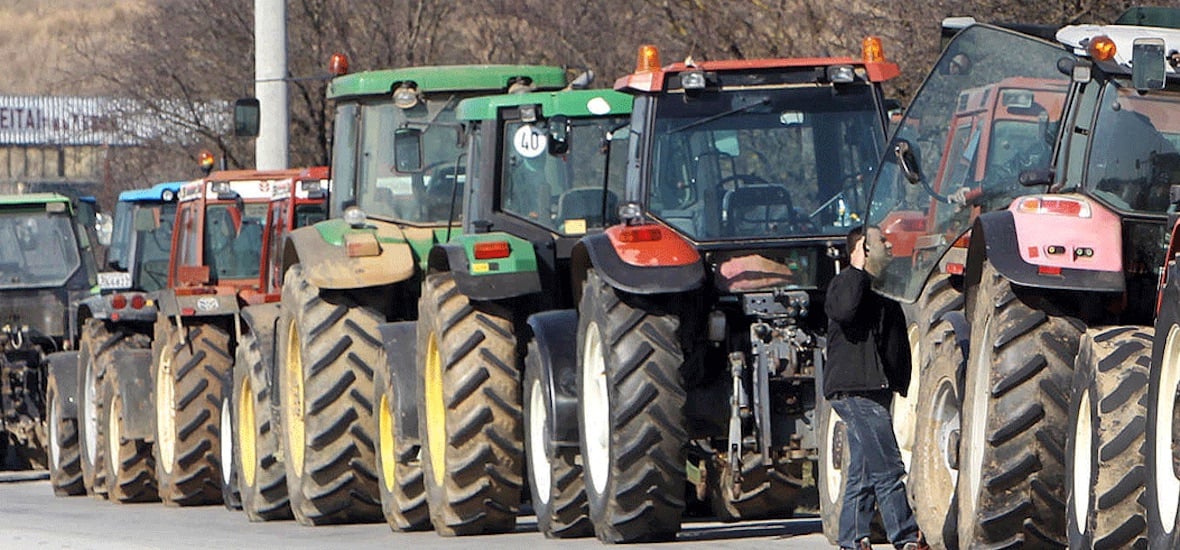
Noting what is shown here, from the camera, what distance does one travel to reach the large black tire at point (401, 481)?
14.5m

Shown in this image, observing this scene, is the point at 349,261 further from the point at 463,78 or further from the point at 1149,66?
the point at 1149,66

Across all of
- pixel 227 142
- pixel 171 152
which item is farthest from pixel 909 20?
pixel 171 152

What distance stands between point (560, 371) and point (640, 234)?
112 centimetres

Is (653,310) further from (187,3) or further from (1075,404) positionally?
(187,3)

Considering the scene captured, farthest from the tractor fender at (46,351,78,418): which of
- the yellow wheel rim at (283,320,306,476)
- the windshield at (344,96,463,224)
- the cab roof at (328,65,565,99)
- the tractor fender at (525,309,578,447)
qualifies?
the tractor fender at (525,309,578,447)

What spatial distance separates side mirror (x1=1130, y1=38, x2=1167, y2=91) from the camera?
8.85 metres

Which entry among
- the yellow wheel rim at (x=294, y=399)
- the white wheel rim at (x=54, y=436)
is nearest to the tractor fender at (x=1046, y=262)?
the yellow wheel rim at (x=294, y=399)

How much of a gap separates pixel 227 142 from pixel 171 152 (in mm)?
2838

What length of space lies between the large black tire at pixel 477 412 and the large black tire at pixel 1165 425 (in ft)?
18.8

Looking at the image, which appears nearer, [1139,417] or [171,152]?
[1139,417]

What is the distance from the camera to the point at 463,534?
13.8 meters

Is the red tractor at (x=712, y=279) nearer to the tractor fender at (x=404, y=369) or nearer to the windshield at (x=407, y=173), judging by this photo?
the tractor fender at (x=404, y=369)

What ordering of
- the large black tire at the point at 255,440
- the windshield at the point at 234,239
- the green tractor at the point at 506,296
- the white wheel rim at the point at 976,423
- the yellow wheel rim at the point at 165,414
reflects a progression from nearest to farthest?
the white wheel rim at the point at 976,423 → the green tractor at the point at 506,296 → the large black tire at the point at 255,440 → the yellow wheel rim at the point at 165,414 → the windshield at the point at 234,239

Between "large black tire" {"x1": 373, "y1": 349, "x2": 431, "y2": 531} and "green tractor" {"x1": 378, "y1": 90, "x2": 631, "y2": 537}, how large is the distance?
73 mm
